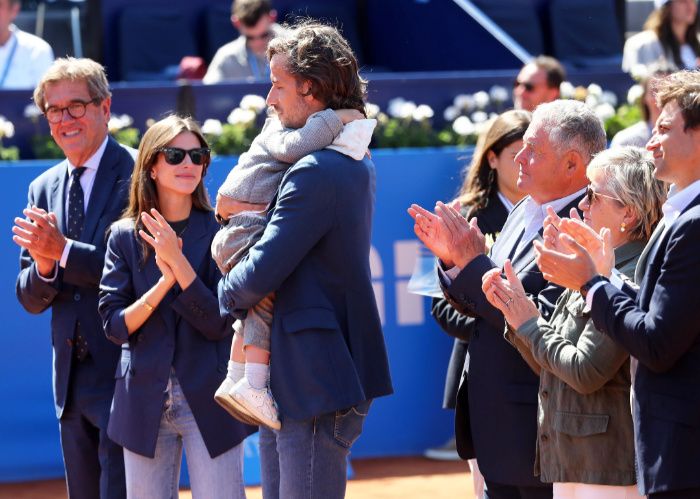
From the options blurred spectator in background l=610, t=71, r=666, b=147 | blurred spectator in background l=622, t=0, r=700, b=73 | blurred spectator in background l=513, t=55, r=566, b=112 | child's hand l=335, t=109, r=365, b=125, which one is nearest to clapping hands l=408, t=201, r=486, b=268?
child's hand l=335, t=109, r=365, b=125

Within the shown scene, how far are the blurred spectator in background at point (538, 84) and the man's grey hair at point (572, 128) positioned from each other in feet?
11.8

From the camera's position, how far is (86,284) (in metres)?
4.78

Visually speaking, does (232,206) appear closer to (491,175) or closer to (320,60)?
(320,60)

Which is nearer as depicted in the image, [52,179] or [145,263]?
[145,263]

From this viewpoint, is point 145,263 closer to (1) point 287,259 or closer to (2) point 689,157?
(1) point 287,259

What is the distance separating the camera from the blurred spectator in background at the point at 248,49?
935 centimetres

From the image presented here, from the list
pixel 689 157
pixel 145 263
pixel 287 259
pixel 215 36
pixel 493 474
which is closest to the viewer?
pixel 689 157

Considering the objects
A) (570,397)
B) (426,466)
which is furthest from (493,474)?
(426,466)

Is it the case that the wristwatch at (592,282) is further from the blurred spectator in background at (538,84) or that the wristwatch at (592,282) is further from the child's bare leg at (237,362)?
the blurred spectator in background at (538,84)

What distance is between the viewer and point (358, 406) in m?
3.65

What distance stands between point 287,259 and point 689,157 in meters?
1.16

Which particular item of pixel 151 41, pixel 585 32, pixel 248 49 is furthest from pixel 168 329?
pixel 585 32

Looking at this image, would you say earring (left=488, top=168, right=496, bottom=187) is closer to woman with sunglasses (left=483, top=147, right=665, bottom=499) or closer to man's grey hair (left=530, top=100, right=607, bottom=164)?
man's grey hair (left=530, top=100, right=607, bottom=164)

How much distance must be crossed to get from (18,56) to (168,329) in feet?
16.3
